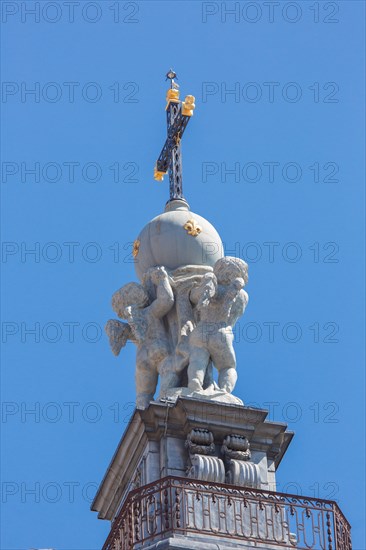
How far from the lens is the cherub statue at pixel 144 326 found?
35.2m

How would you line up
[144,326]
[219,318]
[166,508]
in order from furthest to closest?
[144,326], [219,318], [166,508]

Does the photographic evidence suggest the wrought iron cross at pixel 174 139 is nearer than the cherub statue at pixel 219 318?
No

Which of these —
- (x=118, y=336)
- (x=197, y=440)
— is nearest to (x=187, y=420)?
(x=197, y=440)

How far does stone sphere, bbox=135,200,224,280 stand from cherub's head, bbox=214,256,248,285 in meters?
0.56

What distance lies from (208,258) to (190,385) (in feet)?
9.35

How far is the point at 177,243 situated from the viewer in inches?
1414

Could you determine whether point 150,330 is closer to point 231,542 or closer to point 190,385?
point 190,385

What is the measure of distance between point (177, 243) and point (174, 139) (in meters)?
3.08

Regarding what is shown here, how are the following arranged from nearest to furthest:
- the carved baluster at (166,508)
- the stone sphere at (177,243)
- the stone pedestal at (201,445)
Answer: the carved baluster at (166,508) < the stone pedestal at (201,445) < the stone sphere at (177,243)

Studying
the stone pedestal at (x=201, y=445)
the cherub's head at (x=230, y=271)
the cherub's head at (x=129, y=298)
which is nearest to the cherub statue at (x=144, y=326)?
the cherub's head at (x=129, y=298)

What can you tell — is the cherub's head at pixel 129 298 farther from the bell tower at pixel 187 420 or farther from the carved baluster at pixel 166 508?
the carved baluster at pixel 166 508

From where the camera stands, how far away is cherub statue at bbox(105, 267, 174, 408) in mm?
35188

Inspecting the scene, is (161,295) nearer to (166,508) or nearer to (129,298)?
(129,298)

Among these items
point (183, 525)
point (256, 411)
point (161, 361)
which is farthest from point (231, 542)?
point (161, 361)
